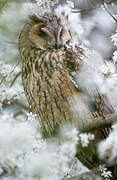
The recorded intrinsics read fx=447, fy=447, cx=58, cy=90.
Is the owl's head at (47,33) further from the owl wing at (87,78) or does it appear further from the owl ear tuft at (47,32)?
the owl wing at (87,78)

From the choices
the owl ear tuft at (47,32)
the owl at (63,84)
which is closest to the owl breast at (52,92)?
the owl at (63,84)

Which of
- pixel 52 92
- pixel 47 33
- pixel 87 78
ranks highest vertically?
pixel 47 33

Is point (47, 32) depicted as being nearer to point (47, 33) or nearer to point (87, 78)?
point (47, 33)

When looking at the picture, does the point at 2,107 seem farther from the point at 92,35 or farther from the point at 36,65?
the point at 92,35

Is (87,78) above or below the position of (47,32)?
below

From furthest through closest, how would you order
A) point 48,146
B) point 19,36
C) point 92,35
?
point 92,35 → point 19,36 → point 48,146

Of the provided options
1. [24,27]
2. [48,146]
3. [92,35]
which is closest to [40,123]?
[48,146]

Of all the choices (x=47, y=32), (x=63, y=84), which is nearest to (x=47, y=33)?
(x=47, y=32)
